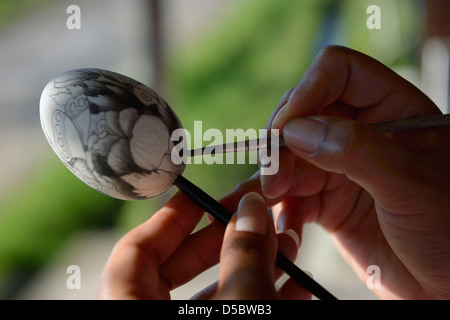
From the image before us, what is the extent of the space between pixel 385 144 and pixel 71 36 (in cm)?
86

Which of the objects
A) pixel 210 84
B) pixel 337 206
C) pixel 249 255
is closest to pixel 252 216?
pixel 249 255

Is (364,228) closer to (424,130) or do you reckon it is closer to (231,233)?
(424,130)

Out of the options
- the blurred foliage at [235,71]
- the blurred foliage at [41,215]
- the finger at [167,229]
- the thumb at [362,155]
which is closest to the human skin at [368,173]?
the thumb at [362,155]

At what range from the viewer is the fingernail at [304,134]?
1.45ft

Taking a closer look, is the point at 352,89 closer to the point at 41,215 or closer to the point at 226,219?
the point at 226,219

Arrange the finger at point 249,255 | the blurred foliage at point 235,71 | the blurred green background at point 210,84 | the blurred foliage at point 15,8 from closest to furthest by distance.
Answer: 1. the finger at point 249,255
2. the blurred foliage at point 15,8
3. the blurred green background at point 210,84
4. the blurred foliage at point 235,71

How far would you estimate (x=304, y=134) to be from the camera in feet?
1.48

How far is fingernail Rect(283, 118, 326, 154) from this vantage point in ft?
1.45

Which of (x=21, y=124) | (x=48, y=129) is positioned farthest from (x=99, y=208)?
(x=48, y=129)

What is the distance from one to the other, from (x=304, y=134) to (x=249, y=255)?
0.15m

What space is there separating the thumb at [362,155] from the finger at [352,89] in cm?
7

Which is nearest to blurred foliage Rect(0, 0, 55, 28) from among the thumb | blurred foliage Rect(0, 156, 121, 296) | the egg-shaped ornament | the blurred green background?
the blurred green background

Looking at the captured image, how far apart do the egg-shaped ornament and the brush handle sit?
0.10ft

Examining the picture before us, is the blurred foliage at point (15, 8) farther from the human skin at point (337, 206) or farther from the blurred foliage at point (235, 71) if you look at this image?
the human skin at point (337, 206)
